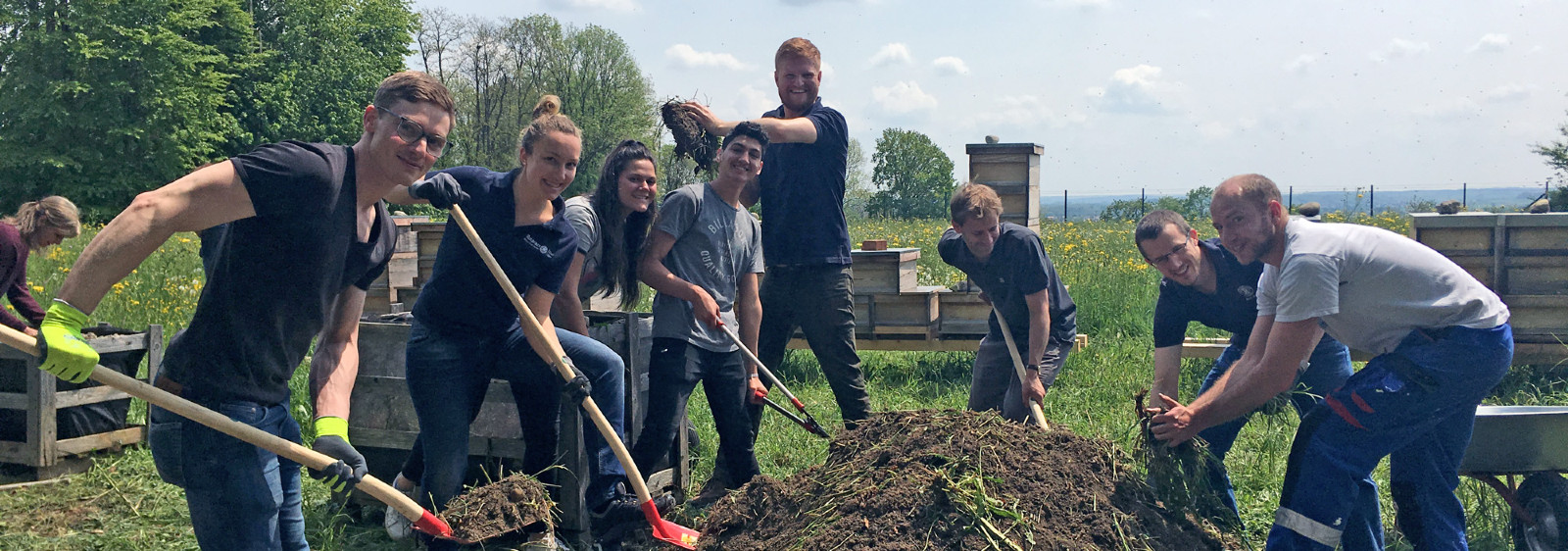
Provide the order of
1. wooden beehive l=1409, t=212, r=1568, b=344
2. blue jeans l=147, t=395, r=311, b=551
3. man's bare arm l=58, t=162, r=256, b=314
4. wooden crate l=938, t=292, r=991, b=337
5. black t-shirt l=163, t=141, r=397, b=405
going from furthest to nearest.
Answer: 1. wooden crate l=938, t=292, r=991, b=337
2. wooden beehive l=1409, t=212, r=1568, b=344
3. blue jeans l=147, t=395, r=311, b=551
4. black t-shirt l=163, t=141, r=397, b=405
5. man's bare arm l=58, t=162, r=256, b=314

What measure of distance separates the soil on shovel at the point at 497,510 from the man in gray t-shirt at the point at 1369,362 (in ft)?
8.30

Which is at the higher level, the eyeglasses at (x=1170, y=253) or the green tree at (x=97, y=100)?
the green tree at (x=97, y=100)

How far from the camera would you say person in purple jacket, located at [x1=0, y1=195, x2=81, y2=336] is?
5906mm

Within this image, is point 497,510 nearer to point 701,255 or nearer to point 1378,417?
point 701,255

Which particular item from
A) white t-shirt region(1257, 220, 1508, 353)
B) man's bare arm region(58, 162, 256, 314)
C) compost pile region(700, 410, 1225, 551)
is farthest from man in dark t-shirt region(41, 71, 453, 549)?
white t-shirt region(1257, 220, 1508, 353)

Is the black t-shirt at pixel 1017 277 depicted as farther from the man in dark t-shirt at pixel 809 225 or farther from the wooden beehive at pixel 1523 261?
the wooden beehive at pixel 1523 261

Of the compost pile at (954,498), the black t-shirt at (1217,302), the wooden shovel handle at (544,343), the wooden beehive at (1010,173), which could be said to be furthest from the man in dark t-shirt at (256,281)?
the wooden beehive at (1010,173)

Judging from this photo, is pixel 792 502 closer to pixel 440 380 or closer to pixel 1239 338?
pixel 440 380

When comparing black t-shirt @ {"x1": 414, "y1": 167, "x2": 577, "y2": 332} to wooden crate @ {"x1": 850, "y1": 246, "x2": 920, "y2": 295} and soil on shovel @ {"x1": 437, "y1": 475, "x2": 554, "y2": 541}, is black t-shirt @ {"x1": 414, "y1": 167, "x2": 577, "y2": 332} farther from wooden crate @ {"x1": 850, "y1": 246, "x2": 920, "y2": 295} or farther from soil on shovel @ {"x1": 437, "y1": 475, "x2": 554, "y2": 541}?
wooden crate @ {"x1": 850, "y1": 246, "x2": 920, "y2": 295}

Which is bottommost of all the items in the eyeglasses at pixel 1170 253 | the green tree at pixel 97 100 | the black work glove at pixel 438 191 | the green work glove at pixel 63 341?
the green work glove at pixel 63 341

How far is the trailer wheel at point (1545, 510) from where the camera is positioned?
11.9 feet

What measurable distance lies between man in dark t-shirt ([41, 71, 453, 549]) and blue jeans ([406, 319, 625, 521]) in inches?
26.5

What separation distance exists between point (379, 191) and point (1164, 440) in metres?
2.96

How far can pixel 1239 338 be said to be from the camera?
176 inches
